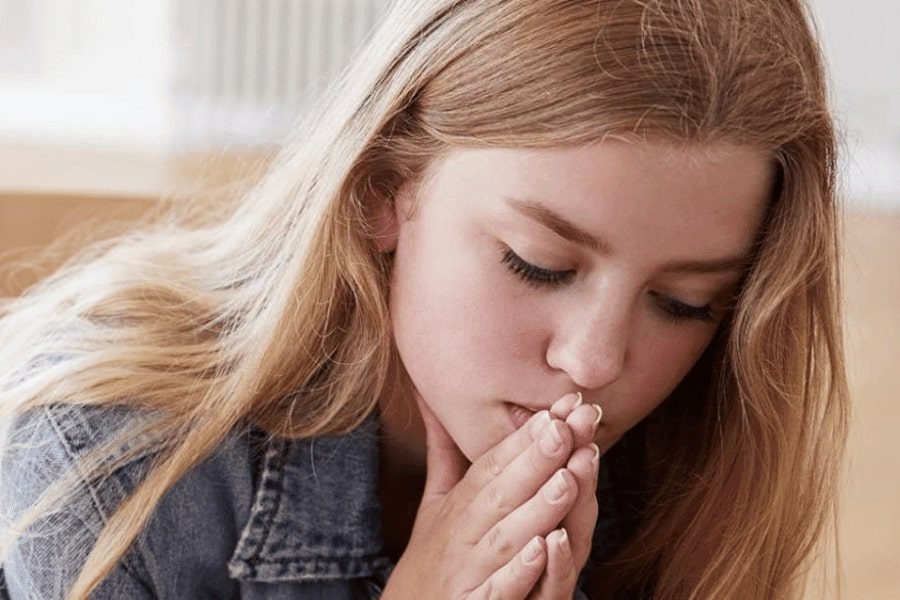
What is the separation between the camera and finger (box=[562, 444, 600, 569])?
113 cm

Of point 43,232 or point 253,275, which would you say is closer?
point 253,275

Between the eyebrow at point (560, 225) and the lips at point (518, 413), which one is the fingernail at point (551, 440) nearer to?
the lips at point (518, 413)

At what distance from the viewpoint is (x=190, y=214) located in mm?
1655

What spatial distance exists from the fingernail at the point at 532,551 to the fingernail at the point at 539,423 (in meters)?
0.08

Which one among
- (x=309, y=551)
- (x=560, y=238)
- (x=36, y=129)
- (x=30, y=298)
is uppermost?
(x=36, y=129)

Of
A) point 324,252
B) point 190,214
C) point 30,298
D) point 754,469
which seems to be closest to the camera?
point 324,252

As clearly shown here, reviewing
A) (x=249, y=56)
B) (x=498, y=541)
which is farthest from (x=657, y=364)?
(x=249, y=56)

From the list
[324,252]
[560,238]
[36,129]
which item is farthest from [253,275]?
[36,129]

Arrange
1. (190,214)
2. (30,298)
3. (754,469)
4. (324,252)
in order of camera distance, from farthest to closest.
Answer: (190,214) → (30,298) → (754,469) → (324,252)

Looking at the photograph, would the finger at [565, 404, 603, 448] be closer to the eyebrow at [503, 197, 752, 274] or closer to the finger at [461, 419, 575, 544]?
the finger at [461, 419, 575, 544]

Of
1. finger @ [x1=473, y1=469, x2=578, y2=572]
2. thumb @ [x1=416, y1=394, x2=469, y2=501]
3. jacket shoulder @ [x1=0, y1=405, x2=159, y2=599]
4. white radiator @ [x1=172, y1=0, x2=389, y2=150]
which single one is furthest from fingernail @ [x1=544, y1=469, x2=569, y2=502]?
white radiator @ [x1=172, y1=0, x2=389, y2=150]

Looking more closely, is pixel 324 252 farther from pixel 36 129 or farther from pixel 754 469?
pixel 36 129

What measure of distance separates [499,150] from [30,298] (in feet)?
2.01

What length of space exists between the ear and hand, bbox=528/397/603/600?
19 cm
